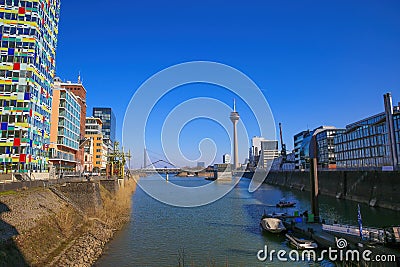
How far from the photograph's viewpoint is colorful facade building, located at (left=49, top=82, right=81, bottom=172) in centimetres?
7488

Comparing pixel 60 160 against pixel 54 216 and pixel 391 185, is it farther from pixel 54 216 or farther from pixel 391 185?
pixel 391 185

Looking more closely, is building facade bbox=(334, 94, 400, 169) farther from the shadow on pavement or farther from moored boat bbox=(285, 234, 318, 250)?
the shadow on pavement

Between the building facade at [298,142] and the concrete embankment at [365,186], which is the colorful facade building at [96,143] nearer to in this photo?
the building facade at [298,142]

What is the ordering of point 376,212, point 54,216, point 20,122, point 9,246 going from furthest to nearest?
point 20,122, point 376,212, point 54,216, point 9,246

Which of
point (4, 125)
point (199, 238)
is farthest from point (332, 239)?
point (4, 125)

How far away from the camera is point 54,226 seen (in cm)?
2525

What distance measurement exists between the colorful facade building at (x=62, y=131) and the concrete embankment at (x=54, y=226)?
38.0 metres

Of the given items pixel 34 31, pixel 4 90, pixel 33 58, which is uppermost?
pixel 34 31

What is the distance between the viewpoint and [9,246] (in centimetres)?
1728

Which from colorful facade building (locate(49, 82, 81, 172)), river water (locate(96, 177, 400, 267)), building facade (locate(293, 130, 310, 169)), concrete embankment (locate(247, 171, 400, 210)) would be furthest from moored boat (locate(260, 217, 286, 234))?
building facade (locate(293, 130, 310, 169))

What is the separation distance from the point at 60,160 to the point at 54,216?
5409 cm

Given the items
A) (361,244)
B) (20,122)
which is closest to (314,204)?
(361,244)

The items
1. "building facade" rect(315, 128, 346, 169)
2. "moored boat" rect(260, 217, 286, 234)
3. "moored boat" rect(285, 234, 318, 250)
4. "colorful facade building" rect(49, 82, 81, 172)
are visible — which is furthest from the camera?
"building facade" rect(315, 128, 346, 169)

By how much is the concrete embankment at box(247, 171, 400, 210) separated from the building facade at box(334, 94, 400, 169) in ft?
31.7
